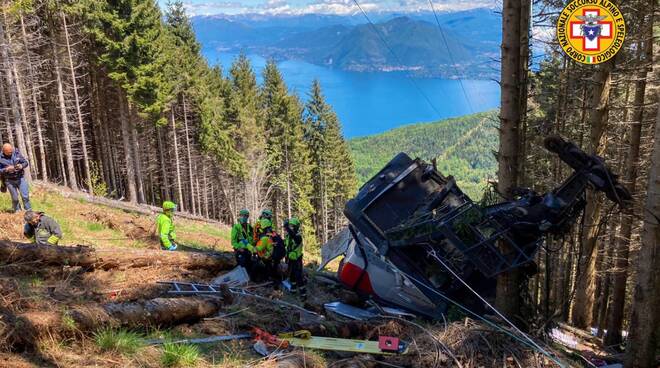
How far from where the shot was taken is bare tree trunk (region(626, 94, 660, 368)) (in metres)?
5.91

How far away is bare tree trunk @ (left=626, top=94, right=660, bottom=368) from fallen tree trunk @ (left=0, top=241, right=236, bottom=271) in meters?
7.41

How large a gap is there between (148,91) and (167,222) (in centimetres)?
2097

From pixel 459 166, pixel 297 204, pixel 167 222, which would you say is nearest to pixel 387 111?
pixel 459 166

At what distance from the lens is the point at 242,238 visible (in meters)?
9.82

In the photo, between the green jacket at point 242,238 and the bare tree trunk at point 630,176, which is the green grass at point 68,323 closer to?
the green jacket at point 242,238

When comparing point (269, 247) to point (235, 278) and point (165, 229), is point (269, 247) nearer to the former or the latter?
point (235, 278)

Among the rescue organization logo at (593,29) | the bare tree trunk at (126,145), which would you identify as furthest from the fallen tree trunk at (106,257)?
the bare tree trunk at (126,145)

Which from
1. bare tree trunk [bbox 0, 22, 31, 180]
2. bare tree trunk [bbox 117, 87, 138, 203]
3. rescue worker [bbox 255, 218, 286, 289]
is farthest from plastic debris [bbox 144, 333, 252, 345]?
bare tree trunk [bbox 117, 87, 138, 203]

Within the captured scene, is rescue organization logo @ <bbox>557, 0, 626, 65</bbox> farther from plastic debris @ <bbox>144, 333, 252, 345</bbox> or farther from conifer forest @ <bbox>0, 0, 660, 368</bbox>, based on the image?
plastic debris @ <bbox>144, 333, 252, 345</bbox>

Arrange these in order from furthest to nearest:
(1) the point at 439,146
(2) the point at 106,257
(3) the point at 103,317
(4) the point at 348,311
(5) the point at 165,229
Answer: (1) the point at 439,146 → (5) the point at 165,229 → (2) the point at 106,257 → (4) the point at 348,311 → (3) the point at 103,317

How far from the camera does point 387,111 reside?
187000 millimetres

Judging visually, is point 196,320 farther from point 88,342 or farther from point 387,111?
point 387,111

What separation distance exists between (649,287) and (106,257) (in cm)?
875

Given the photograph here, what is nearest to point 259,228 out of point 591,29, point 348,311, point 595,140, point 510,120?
point 348,311
